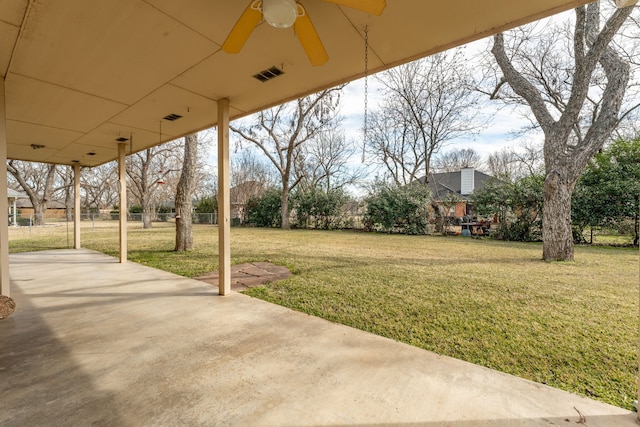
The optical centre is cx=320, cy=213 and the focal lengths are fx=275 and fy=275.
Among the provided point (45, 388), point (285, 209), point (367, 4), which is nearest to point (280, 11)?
point (367, 4)

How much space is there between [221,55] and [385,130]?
1689cm

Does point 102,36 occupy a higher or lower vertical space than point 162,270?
higher

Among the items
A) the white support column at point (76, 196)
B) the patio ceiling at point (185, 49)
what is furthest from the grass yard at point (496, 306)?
the white support column at point (76, 196)

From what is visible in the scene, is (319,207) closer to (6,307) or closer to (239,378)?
(6,307)

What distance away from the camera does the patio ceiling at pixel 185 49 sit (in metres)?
1.92

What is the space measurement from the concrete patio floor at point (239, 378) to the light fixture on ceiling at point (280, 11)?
7.12 feet

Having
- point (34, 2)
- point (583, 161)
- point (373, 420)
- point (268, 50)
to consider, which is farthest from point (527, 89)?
point (34, 2)

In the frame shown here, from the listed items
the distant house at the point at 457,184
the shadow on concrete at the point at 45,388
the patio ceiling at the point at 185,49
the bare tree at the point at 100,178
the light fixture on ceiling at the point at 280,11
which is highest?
the bare tree at the point at 100,178

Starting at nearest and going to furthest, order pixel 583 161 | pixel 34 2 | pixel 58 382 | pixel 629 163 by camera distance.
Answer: pixel 58 382
pixel 34 2
pixel 583 161
pixel 629 163

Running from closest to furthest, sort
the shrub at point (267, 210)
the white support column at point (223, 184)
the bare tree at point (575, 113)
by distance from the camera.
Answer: the white support column at point (223, 184), the bare tree at point (575, 113), the shrub at point (267, 210)

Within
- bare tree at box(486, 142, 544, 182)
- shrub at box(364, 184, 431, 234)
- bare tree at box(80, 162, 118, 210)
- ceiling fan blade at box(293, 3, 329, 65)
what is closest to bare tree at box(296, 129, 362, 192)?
shrub at box(364, 184, 431, 234)

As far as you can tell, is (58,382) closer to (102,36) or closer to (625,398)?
(102,36)

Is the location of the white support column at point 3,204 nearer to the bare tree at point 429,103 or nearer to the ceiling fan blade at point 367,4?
the ceiling fan blade at point 367,4

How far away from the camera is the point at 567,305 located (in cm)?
309
